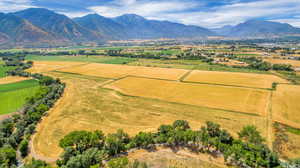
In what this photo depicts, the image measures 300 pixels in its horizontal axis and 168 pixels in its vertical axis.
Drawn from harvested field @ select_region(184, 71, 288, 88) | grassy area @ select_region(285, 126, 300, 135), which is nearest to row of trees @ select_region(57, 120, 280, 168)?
grassy area @ select_region(285, 126, 300, 135)

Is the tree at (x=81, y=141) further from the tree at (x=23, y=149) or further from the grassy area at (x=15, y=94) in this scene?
the grassy area at (x=15, y=94)

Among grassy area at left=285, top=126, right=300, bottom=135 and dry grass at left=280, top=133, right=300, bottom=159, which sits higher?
grassy area at left=285, top=126, right=300, bottom=135

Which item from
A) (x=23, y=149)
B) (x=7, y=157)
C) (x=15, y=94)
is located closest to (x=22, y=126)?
(x=23, y=149)

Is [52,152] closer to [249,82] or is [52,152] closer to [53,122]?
[53,122]

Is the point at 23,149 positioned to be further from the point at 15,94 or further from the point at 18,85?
the point at 18,85

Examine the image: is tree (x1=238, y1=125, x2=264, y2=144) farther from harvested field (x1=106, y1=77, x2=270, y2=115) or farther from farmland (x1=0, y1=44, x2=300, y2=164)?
harvested field (x1=106, y1=77, x2=270, y2=115)

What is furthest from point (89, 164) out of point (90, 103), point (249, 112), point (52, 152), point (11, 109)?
point (249, 112)
